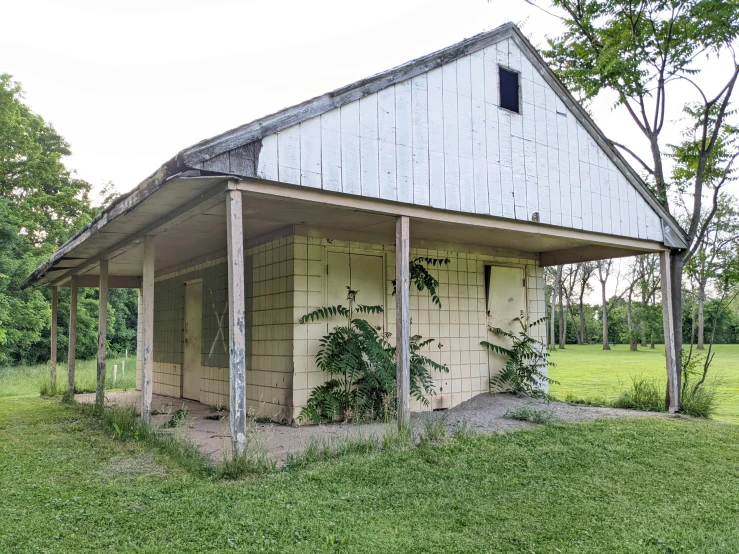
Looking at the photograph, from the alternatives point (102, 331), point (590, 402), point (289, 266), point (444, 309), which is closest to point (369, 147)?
point (289, 266)

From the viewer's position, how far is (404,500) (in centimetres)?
419

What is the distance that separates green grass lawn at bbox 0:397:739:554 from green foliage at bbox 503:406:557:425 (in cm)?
95

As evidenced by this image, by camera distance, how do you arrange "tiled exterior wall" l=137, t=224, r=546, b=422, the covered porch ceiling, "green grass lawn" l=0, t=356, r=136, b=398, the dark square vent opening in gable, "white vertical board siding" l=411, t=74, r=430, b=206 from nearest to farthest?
the covered porch ceiling, "white vertical board siding" l=411, t=74, r=430, b=206, the dark square vent opening in gable, "tiled exterior wall" l=137, t=224, r=546, b=422, "green grass lawn" l=0, t=356, r=136, b=398

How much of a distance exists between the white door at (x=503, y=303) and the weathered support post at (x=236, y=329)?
220 inches

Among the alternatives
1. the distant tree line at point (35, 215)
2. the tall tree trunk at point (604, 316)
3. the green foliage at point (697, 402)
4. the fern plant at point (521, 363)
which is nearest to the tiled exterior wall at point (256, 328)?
the fern plant at point (521, 363)

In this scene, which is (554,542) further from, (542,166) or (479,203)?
(542,166)

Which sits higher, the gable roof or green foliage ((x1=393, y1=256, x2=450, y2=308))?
the gable roof

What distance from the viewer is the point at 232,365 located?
4.72m

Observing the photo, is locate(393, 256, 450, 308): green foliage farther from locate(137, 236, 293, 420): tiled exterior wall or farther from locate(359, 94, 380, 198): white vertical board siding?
locate(359, 94, 380, 198): white vertical board siding

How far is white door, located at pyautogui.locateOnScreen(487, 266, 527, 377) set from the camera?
31.1 ft

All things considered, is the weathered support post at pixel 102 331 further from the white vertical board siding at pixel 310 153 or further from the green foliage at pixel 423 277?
the white vertical board siding at pixel 310 153

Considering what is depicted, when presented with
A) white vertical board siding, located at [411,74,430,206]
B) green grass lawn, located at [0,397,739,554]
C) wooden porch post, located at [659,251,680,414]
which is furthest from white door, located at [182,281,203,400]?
wooden porch post, located at [659,251,680,414]

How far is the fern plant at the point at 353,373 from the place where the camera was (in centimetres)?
714

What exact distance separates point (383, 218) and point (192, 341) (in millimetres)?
5461
